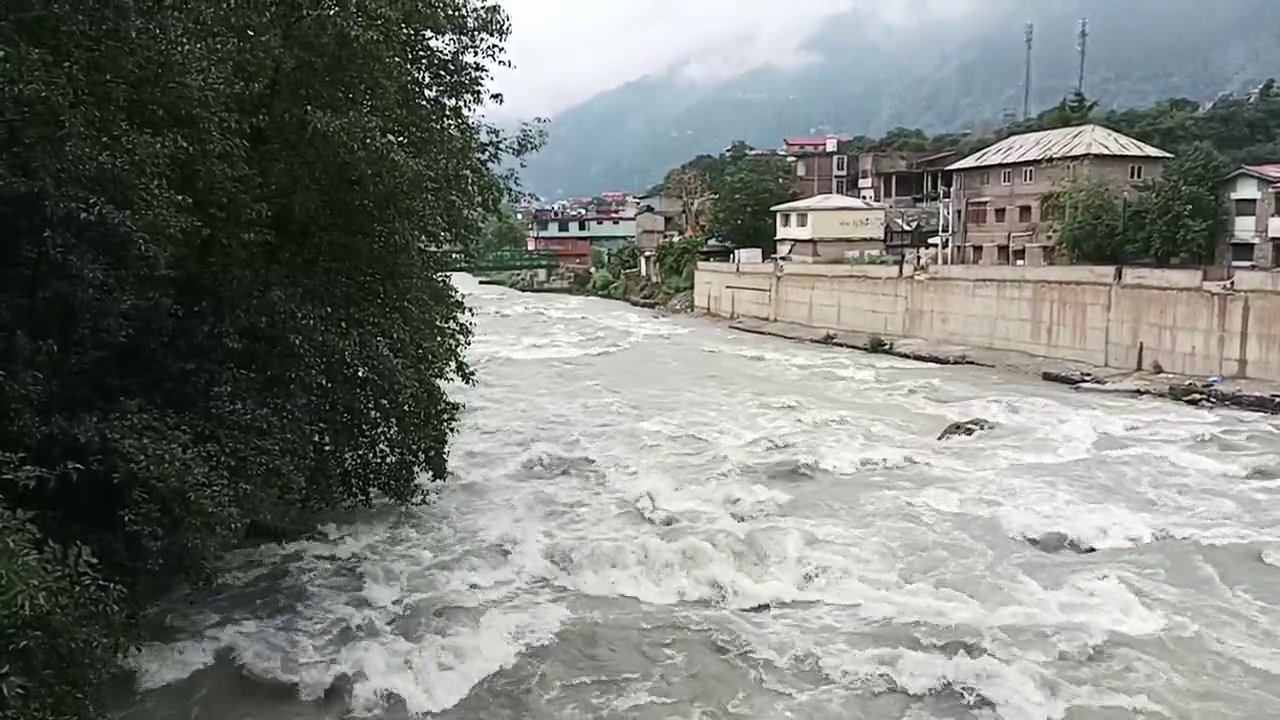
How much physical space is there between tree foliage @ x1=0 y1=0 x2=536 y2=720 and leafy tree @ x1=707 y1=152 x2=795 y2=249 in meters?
36.6

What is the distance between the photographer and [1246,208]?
2662 cm

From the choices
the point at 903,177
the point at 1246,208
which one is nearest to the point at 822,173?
the point at 903,177

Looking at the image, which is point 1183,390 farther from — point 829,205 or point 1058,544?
point 829,205

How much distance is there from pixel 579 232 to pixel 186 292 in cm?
6478

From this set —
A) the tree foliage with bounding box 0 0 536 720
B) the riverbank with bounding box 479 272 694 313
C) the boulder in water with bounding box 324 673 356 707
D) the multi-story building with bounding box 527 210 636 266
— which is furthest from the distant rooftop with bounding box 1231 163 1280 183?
the multi-story building with bounding box 527 210 636 266

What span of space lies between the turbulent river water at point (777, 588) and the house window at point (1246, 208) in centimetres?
1256

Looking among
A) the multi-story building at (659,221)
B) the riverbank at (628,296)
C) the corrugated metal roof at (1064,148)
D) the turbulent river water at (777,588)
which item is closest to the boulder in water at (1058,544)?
the turbulent river water at (777,588)

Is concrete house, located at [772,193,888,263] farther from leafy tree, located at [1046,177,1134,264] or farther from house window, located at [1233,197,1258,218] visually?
house window, located at [1233,197,1258,218]

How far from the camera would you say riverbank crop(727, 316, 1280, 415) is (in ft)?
59.4

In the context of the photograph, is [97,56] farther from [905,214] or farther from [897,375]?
[905,214]

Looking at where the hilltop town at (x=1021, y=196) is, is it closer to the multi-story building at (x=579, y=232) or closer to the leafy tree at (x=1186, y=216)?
the leafy tree at (x=1186, y=216)

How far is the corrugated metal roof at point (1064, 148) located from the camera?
30.8m

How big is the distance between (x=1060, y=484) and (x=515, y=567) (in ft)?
23.8

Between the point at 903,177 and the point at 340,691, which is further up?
the point at 903,177
